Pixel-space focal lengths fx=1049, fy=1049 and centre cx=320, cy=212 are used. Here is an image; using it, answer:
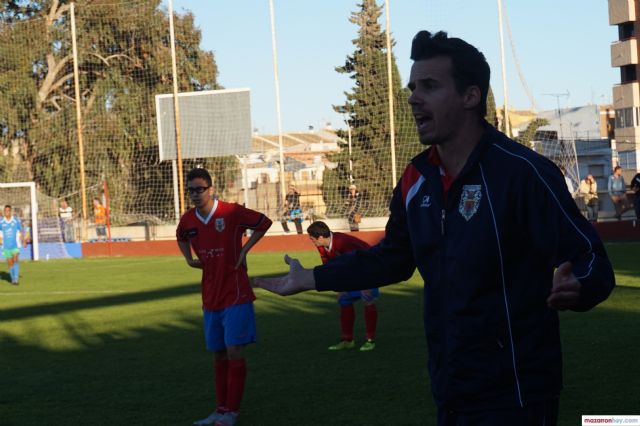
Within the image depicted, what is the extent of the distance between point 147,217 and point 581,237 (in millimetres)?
35747

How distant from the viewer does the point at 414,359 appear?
10.5m

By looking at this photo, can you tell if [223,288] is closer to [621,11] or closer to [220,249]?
[220,249]

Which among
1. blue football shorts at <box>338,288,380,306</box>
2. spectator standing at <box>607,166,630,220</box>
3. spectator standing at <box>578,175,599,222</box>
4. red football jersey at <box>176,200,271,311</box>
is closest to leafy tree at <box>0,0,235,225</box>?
spectator standing at <box>578,175,599,222</box>

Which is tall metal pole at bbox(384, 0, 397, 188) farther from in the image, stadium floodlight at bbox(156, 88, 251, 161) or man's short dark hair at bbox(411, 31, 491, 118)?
man's short dark hair at bbox(411, 31, 491, 118)

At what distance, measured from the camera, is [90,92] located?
4403 cm

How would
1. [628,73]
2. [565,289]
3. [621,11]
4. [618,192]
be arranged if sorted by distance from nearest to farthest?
→ 1. [565,289]
2. [618,192]
3. [621,11]
4. [628,73]

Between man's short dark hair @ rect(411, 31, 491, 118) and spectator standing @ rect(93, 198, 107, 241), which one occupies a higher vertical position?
man's short dark hair @ rect(411, 31, 491, 118)

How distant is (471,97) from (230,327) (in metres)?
4.94

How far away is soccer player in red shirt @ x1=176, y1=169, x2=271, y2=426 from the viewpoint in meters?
8.16

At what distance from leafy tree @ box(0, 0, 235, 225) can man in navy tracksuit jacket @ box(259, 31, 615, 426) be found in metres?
38.5

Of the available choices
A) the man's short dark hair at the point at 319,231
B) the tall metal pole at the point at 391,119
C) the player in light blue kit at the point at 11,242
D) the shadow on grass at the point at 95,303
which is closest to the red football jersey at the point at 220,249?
the man's short dark hair at the point at 319,231

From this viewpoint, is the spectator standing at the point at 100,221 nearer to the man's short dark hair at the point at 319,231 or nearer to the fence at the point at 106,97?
the fence at the point at 106,97

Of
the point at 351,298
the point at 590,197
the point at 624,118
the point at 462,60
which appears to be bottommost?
the point at 351,298

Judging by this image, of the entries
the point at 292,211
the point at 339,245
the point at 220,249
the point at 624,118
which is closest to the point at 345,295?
the point at 339,245
